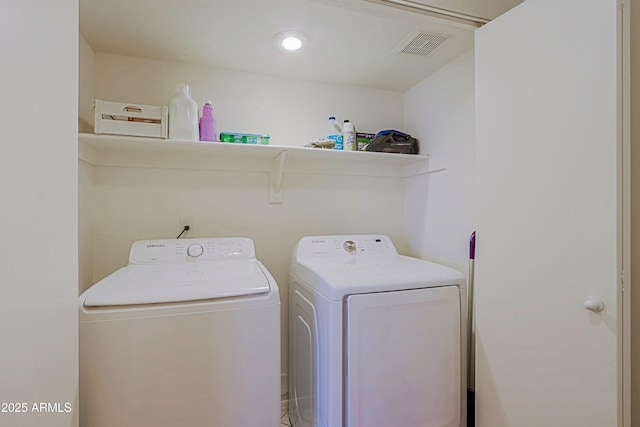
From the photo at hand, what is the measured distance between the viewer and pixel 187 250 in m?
1.74

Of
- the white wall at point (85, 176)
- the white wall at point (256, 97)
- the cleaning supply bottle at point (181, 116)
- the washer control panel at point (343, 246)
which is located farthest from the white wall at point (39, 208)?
the washer control panel at point (343, 246)

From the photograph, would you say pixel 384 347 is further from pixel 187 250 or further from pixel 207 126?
pixel 207 126

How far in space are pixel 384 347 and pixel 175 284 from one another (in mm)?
925

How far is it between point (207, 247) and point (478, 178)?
4.81 feet

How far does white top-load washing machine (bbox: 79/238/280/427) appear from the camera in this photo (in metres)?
1.06

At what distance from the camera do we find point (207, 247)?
1.78 meters

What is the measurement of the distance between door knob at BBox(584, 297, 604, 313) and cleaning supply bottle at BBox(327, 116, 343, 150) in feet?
4.85

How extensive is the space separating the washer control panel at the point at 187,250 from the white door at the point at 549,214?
1.30 metres

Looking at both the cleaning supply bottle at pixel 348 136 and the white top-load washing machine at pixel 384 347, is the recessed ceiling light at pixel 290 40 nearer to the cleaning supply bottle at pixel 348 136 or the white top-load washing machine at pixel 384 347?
the cleaning supply bottle at pixel 348 136

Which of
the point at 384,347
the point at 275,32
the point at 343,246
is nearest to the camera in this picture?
the point at 384,347

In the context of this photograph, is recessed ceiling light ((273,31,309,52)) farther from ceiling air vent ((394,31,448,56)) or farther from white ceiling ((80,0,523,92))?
ceiling air vent ((394,31,448,56))

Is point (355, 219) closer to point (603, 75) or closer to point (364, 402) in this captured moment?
point (364, 402)

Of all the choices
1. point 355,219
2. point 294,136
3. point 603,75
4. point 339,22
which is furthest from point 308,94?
point 603,75

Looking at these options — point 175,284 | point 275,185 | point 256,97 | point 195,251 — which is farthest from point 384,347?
point 256,97
